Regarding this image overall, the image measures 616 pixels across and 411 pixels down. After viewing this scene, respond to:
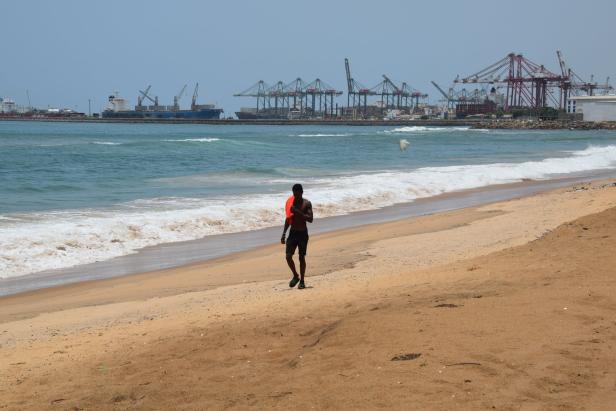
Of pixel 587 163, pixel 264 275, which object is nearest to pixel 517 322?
pixel 264 275

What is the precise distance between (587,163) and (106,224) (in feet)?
92.4

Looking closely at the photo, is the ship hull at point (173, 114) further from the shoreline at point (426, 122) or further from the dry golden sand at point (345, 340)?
the dry golden sand at point (345, 340)

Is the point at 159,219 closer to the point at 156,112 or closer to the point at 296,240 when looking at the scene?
the point at 296,240

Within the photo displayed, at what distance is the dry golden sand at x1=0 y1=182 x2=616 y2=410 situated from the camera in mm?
4547

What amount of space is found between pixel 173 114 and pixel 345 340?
173m

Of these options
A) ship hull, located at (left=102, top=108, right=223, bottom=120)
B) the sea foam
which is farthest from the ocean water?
ship hull, located at (left=102, top=108, right=223, bottom=120)

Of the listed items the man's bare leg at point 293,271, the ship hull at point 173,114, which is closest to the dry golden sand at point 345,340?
the man's bare leg at point 293,271

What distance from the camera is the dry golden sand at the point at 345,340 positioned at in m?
4.55

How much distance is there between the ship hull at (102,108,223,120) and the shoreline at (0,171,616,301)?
15382 centimetres

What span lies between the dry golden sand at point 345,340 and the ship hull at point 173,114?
543ft

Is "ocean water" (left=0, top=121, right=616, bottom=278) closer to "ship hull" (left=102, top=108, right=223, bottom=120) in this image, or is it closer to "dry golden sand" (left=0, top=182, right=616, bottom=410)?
"dry golden sand" (left=0, top=182, right=616, bottom=410)

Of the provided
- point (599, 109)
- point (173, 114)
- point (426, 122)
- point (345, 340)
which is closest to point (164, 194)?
point (345, 340)

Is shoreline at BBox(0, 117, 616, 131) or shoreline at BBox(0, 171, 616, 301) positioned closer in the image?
shoreline at BBox(0, 171, 616, 301)

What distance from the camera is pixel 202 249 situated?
13172 mm
